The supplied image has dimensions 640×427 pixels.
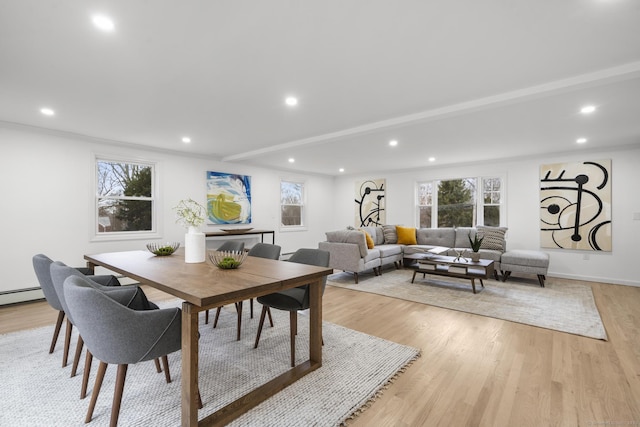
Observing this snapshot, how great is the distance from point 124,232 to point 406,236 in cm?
533

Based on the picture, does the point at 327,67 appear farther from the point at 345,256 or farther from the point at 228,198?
the point at 228,198

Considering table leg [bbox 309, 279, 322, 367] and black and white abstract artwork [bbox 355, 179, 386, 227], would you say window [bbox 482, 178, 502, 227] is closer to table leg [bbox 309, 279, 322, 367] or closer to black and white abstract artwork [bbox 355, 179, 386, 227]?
black and white abstract artwork [bbox 355, 179, 386, 227]

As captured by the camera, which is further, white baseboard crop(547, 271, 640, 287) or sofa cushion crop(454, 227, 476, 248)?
sofa cushion crop(454, 227, 476, 248)

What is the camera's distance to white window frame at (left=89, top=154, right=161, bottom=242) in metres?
4.45

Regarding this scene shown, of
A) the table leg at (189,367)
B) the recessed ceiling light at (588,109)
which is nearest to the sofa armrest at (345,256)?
the recessed ceiling light at (588,109)

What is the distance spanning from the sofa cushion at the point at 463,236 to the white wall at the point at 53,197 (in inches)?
212

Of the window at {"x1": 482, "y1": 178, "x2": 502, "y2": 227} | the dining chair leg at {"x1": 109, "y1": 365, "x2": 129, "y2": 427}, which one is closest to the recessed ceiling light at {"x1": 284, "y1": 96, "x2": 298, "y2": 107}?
the dining chair leg at {"x1": 109, "y1": 365, "x2": 129, "y2": 427}

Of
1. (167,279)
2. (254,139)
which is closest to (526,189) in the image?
(254,139)

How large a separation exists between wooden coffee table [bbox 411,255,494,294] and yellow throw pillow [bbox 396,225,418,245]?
1.48 meters

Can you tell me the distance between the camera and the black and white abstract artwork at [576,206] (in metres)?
4.93

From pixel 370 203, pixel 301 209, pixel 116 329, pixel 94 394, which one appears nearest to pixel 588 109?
pixel 116 329

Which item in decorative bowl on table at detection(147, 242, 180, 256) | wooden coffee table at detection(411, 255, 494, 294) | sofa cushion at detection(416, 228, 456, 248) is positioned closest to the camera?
decorative bowl on table at detection(147, 242, 180, 256)

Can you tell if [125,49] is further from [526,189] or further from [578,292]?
[526,189]

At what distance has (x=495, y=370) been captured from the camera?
2184 mm
